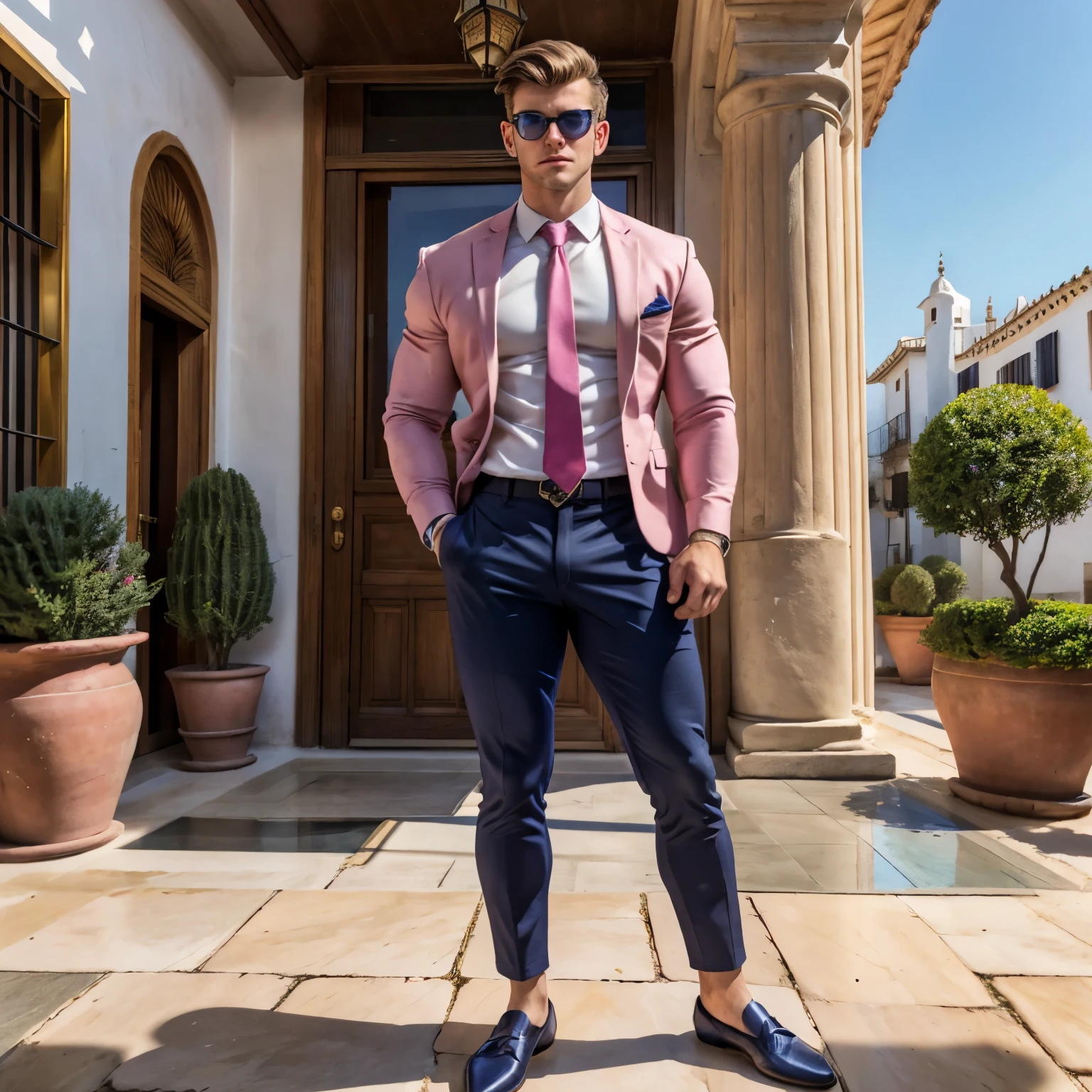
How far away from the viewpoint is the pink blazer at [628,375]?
1536 mm

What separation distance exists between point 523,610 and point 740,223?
11.2 ft

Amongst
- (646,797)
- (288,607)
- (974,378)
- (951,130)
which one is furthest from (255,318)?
(951,130)

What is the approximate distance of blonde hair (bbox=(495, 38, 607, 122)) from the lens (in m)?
1.48

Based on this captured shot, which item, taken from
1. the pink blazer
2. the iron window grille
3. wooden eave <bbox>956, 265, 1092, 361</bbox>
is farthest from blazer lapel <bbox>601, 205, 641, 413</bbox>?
wooden eave <bbox>956, 265, 1092, 361</bbox>

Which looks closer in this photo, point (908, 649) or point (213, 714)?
point (213, 714)

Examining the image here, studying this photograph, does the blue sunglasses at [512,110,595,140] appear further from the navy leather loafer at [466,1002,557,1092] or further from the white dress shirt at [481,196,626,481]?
the navy leather loafer at [466,1002,557,1092]

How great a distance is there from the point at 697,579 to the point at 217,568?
11.5ft

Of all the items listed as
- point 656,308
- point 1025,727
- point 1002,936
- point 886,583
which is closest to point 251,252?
point 656,308

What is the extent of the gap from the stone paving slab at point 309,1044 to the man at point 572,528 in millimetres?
207

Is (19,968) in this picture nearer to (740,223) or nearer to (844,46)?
(740,223)

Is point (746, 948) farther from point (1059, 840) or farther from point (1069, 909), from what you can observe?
point (1059, 840)

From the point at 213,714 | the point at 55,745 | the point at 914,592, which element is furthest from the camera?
the point at 914,592

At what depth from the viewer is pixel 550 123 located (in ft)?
4.92

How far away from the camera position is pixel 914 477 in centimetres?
373
